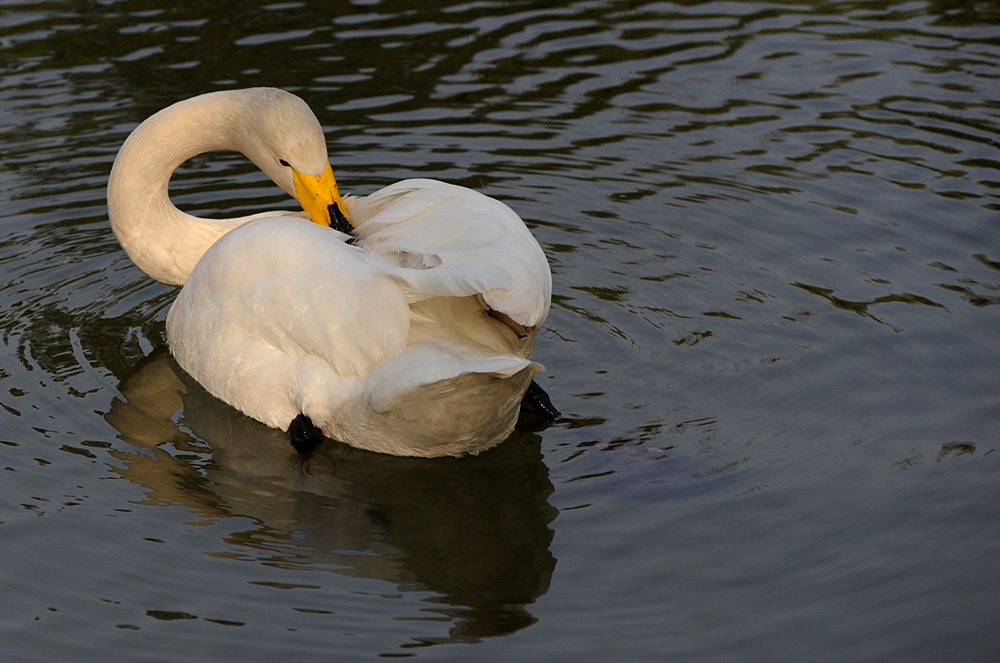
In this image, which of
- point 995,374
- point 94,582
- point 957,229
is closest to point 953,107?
point 957,229

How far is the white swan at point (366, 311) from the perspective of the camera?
16.5 feet

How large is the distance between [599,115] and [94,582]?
5.97 m

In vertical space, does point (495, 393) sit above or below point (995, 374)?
above

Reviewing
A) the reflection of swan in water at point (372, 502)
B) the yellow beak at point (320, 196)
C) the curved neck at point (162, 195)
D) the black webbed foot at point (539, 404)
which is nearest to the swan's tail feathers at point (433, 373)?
the reflection of swan in water at point (372, 502)

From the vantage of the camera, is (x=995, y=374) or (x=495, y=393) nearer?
(x=495, y=393)

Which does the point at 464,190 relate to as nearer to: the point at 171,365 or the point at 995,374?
the point at 171,365

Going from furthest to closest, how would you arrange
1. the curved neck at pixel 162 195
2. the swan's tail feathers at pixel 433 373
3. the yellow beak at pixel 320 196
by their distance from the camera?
1. the curved neck at pixel 162 195
2. the yellow beak at pixel 320 196
3. the swan's tail feathers at pixel 433 373

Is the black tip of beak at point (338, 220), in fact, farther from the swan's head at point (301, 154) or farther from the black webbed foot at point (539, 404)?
the black webbed foot at point (539, 404)

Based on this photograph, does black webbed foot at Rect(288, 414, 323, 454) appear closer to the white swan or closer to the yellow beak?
the white swan

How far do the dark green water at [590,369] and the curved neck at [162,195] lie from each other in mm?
502

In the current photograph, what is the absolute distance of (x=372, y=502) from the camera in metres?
5.41

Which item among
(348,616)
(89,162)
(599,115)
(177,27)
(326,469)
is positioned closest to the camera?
(348,616)

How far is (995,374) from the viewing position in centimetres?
607

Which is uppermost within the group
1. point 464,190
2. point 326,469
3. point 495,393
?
point 464,190
